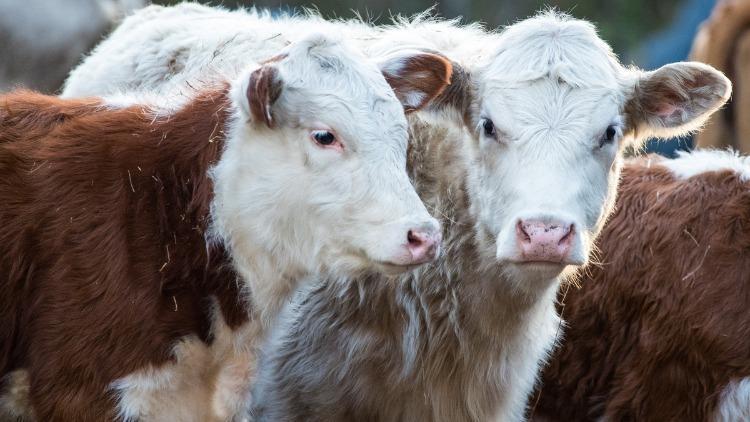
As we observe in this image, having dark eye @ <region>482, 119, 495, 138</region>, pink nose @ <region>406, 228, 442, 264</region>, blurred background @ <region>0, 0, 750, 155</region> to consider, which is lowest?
blurred background @ <region>0, 0, 750, 155</region>

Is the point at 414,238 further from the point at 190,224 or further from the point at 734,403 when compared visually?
the point at 734,403

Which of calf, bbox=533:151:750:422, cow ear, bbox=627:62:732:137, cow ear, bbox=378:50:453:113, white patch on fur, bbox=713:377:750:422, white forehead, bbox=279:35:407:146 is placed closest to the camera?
white forehead, bbox=279:35:407:146

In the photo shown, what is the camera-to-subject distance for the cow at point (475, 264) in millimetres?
4863

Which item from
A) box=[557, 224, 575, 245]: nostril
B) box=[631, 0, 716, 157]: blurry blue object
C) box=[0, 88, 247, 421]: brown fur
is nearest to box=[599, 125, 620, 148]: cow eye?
box=[557, 224, 575, 245]: nostril

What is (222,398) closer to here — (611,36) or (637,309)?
(637,309)

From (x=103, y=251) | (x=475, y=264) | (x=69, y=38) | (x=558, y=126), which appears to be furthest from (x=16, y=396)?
(x=69, y=38)

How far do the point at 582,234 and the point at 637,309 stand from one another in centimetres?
141

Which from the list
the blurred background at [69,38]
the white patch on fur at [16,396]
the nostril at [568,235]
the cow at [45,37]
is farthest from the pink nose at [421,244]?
the cow at [45,37]

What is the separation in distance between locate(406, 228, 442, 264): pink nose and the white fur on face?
2 cm

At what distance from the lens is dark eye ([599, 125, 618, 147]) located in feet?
16.0

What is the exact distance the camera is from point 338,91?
441 cm

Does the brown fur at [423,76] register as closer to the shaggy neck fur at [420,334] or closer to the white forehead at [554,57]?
the white forehead at [554,57]

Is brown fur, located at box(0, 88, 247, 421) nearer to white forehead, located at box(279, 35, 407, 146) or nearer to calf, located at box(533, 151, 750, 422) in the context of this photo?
white forehead, located at box(279, 35, 407, 146)

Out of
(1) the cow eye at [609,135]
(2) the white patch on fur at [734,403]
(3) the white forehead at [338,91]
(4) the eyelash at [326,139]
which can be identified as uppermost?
(3) the white forehead at [338,91]
